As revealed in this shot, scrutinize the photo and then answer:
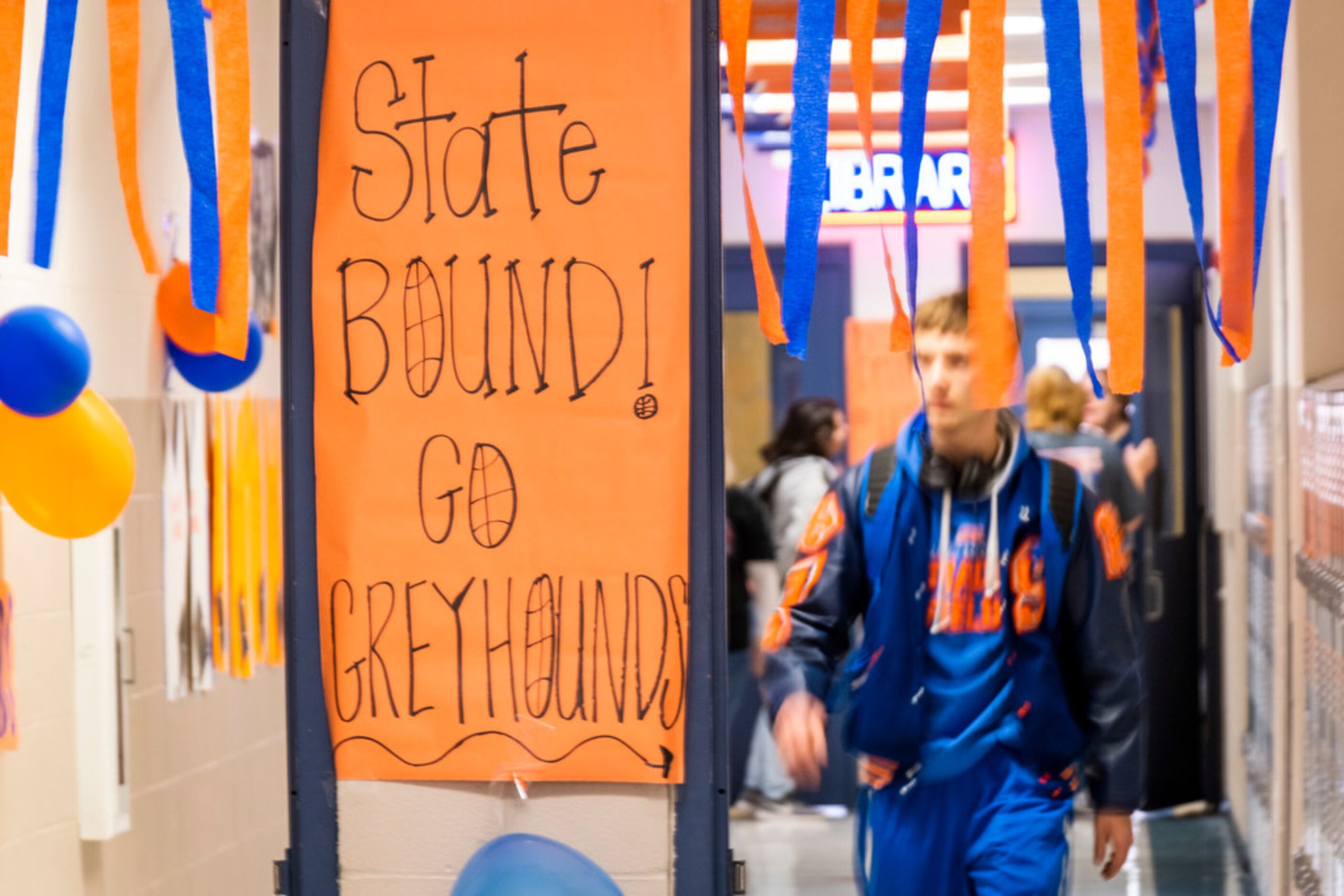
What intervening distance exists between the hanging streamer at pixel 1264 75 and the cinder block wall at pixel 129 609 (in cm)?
160

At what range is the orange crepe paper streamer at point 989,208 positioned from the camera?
1580mm

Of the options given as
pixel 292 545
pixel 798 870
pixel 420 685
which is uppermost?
pixel 292 545

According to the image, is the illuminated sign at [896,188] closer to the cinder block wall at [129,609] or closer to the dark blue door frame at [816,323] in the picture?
the dark blue door frame at [816,323]

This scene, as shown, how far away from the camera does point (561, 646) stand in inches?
72.4

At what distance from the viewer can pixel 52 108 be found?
1.78 meters

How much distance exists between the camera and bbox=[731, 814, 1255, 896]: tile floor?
448cm

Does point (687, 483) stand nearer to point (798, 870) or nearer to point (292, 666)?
point (292, 666)

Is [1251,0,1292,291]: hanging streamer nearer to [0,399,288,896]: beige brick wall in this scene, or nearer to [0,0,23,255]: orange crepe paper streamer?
[0,0,23,255]: orange crepe paper streamer

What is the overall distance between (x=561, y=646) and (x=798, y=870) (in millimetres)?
3302

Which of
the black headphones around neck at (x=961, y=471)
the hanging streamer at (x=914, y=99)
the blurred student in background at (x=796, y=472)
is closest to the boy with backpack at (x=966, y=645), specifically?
the black headphones around neck at (x=961, y=471)

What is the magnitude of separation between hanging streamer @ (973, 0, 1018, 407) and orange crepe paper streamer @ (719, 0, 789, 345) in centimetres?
24

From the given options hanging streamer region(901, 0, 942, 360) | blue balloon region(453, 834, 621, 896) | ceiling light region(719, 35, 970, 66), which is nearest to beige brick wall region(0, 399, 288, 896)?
blue balloon region(453, 834, 621, 896)

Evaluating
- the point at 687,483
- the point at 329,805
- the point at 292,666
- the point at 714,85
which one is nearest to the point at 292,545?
the point at 292,666

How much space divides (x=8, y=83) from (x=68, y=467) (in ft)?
1.89
